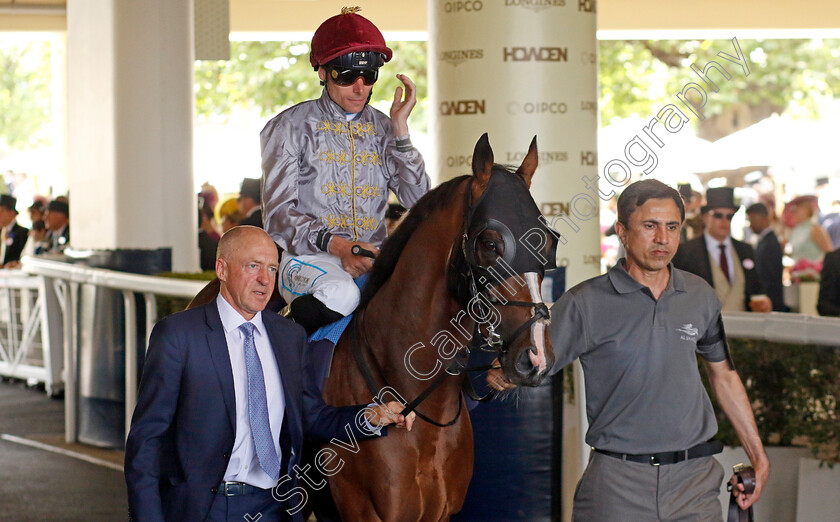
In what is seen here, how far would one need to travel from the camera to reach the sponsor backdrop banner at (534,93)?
642 centimetres

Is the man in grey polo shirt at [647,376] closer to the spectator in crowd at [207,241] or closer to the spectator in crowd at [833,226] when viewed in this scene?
the spectator in crowd at [207,241]

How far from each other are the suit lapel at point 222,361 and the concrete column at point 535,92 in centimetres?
379

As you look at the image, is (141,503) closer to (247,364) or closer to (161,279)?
(247,364)

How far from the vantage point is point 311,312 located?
3.46 m

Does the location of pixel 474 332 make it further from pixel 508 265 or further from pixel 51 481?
pixel 51 481

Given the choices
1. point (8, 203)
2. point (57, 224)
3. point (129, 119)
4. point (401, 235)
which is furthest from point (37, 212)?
point (401, 235)

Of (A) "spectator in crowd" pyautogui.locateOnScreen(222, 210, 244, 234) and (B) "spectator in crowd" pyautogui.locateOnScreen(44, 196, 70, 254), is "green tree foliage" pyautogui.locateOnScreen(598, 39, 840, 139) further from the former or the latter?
(B) "spectator in crowd" pyautogui.locateOnScreen(44, 196, 70, 254)

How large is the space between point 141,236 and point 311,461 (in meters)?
6.22

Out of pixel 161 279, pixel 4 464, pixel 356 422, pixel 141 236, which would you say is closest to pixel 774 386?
pixel 356 422

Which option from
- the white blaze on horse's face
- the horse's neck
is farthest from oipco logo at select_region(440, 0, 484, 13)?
the white blaze on horse's face

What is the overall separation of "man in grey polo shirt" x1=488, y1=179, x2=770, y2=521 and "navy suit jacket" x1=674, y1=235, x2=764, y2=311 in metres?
4.63

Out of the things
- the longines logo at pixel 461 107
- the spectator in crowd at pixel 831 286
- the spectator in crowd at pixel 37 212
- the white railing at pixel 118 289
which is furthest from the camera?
the spectator in crowd at pixel 37 212

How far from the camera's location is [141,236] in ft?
30.6

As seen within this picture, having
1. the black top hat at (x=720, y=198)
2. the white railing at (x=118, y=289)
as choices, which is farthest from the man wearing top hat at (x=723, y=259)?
the white railing at (x=118, y=289)
